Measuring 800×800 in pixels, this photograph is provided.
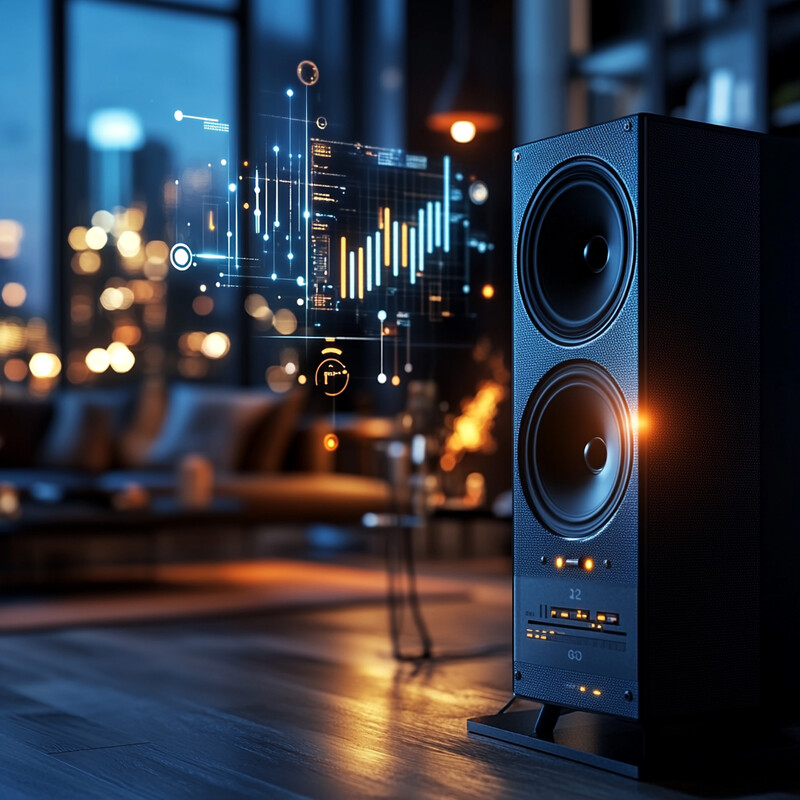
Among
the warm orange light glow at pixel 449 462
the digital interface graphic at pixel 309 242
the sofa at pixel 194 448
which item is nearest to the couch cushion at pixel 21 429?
the sofa at pixel 194 448

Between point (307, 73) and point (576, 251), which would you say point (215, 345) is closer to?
point (307, 73)

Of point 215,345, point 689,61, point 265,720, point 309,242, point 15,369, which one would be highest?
point 689,61

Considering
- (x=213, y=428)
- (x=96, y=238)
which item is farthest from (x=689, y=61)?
(x=96, y=238)

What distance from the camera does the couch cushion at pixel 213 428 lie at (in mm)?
6402

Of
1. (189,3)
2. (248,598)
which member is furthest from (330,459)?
(189,3)

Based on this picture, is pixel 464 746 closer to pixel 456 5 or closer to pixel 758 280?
pixel 758 280

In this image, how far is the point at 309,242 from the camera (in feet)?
8.38

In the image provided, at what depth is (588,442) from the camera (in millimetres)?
2322

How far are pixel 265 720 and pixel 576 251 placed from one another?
112cm

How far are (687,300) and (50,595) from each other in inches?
134

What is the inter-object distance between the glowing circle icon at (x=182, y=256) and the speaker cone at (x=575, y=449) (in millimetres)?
700

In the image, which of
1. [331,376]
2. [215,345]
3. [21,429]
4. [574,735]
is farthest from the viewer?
[215,345]

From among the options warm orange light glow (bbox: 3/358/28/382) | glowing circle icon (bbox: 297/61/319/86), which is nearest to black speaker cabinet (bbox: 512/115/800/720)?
glowing circle icon (bbox: 297/61/319/86)

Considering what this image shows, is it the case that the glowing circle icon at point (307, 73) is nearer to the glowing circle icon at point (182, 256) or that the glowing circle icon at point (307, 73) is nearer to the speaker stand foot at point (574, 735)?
the glowing circle icon at point (182, 256)
